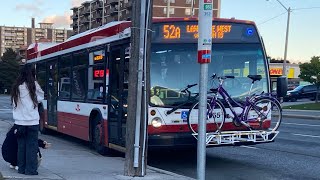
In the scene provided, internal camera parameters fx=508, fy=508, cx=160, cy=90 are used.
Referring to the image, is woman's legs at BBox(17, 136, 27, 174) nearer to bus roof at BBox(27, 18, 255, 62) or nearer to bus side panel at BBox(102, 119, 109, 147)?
bus roof at BBox(27, 18, 255, 62)

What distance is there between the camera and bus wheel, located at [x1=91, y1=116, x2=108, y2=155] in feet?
38.2

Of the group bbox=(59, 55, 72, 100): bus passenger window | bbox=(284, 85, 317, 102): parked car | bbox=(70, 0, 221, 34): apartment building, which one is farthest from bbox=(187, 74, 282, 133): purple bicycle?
bbox=(70, 0, 221, 34): apartment building

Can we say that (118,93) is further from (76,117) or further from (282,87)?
(282,87)

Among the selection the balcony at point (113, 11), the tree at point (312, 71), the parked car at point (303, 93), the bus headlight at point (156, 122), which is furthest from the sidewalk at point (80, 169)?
the balcony at point (113, 11)

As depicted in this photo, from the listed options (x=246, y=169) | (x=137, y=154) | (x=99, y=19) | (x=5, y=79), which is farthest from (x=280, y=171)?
(x=99, y=19)

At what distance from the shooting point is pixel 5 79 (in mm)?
108125

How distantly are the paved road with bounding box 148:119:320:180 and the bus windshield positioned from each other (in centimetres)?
157

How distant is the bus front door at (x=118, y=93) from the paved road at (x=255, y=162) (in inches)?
47.7

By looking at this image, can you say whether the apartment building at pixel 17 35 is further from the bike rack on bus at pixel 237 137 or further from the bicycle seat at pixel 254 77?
the bike rack on bus at pixel 237 137

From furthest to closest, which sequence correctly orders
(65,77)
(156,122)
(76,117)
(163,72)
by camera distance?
(65,77) < (76,117) < (163,72) < (156,122)

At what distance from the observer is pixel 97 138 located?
11930 millimetres

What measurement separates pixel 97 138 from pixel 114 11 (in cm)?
11094

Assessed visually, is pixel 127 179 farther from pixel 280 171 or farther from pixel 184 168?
pixel 280 171

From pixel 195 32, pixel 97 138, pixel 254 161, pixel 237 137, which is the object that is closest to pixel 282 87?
pixel 237 137
